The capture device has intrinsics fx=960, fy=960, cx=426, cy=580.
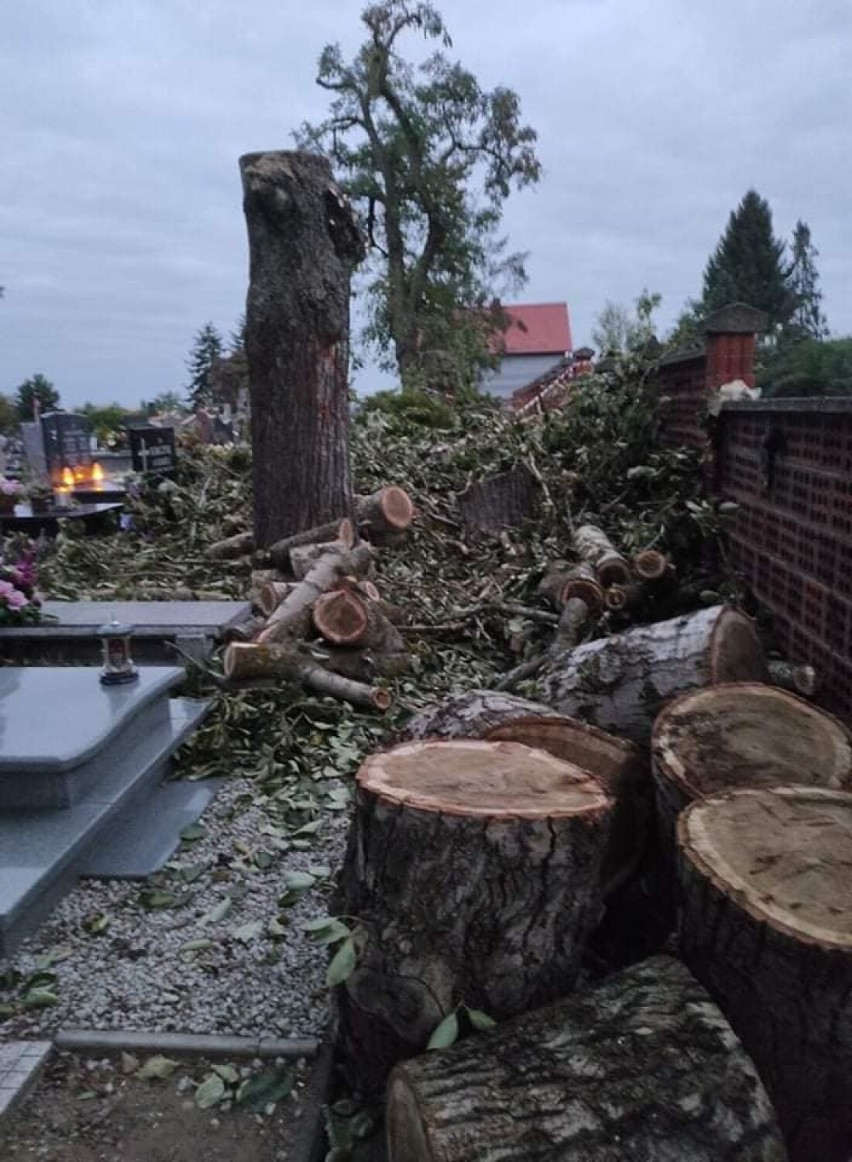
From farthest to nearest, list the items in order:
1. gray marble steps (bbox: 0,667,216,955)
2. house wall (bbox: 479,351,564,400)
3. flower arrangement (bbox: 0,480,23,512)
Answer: house wall (bbox: 479,351,564,400) < flower arrangement (bbox: 0,480,23,512) < gray marble steps (bbox: 0,667,216,955)

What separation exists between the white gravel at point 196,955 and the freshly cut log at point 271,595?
7.07ft

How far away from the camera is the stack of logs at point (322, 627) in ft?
15.1

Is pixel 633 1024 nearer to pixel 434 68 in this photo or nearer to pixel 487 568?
pixel 487 568

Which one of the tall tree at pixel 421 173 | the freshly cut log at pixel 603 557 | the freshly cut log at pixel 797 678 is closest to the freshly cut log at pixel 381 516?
the freshly cut log at pixel 603 557

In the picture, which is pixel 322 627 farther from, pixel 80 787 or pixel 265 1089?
pixel 265 1089

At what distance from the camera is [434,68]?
24453 mm

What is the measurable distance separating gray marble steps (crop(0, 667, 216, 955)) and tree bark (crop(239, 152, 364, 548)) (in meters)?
2.80

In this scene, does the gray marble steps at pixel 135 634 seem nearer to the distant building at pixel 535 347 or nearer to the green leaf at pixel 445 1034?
the green leaf at pixel 445 1034

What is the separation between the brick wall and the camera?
11.9ft

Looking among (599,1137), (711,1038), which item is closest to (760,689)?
(711,1038)

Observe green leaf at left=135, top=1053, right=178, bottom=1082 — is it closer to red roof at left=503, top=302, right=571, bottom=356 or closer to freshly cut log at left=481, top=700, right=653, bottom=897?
freshly cut log at left=481, top=700, right=653, bottom=897

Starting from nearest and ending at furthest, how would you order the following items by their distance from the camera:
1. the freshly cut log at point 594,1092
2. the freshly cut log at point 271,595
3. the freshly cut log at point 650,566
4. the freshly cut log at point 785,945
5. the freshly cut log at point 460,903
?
the freshly cut log at point 594,1092
the freshly cut log at point 785,945
the freshly cut log at point 460,903
the freshly cut log at point 271,595
the freshly cut log at point 650,566

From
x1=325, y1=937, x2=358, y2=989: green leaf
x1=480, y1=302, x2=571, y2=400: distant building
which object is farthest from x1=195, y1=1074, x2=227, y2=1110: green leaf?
x1=480, y1=302, x2=571, y2=400: distant building

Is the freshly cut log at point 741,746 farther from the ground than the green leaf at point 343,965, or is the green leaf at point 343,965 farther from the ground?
the freshly cut log at point 741,746
